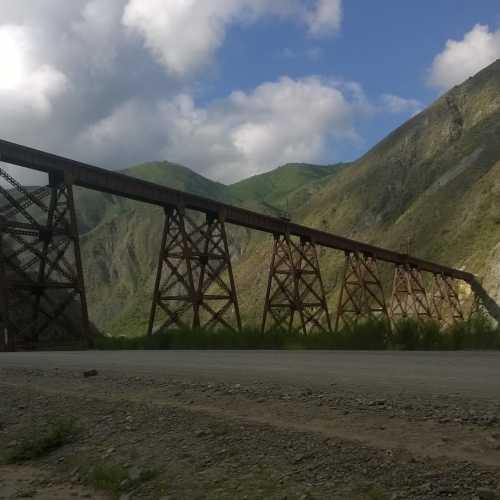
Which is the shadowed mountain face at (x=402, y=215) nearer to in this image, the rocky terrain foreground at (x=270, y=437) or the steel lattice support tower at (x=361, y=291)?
the steel lattice support tower at (x=361, y=291)

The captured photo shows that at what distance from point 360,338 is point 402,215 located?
5398 centimetres

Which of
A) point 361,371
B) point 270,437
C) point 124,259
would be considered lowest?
point 270,437

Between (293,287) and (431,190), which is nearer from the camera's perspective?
(293,287)

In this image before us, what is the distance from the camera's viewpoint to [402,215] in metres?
62.4

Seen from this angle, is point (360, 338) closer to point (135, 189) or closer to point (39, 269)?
point (39, 269)

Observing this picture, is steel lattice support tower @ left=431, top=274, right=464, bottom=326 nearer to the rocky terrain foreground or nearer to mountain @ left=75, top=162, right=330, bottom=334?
the rocky terrain foreground

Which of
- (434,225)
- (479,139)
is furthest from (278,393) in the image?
(479,139)

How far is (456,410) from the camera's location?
3.51 meters

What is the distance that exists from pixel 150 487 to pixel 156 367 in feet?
13.0

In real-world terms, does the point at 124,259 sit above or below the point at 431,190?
below

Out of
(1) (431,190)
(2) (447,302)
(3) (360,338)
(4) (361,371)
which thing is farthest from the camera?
(1) (431,190)

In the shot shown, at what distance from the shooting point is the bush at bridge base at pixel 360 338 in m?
9.72

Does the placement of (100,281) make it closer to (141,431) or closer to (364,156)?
(364,156)

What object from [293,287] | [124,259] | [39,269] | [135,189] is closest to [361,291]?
[293,287]
